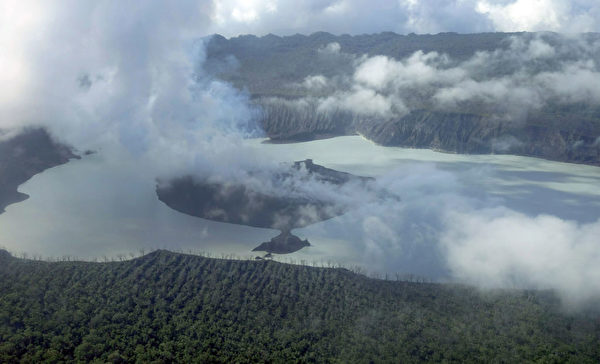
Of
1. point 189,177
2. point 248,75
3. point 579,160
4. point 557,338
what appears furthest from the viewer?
point 248,75

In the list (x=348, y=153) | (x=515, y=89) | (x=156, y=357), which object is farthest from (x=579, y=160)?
(x=156, y=357)

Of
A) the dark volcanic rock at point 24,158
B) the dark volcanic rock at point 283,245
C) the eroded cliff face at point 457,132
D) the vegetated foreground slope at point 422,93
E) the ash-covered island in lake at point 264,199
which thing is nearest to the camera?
the dark volcanic rock at point 283,245

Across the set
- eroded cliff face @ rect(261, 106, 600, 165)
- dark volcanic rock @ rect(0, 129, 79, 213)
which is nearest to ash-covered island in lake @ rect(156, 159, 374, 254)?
dark volcanic rock @ rect(0, 129, 79, 213)

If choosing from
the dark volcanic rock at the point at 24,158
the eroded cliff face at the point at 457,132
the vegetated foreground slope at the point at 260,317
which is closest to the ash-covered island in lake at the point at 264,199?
the vegetated foreground slope at the point at 260,317

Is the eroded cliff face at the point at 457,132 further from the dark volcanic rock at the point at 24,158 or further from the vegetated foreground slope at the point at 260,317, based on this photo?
the vegetated foreground slope at the point at 260,317

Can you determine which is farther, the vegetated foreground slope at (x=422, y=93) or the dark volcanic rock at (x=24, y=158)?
the vegetated foreground slope at (x=422, y=93)

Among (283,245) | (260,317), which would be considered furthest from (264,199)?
(260,317)

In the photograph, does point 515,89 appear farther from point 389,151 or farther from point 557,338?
point 557,338
